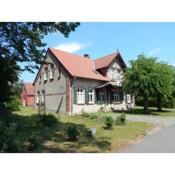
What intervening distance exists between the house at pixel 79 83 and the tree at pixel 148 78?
3.41 m

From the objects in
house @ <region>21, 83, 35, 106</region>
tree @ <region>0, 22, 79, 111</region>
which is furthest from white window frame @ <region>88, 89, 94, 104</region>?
house @ <region>21, 83, 35, 106</region>

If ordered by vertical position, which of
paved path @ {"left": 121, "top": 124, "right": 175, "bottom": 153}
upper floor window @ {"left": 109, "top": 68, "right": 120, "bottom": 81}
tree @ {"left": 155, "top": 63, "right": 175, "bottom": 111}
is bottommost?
paved path @ {"left": 121, "top": 124, "right": 175, "bottom": 153}

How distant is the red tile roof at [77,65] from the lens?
101 feet

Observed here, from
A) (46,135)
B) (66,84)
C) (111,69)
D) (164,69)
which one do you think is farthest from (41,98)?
(46,135)

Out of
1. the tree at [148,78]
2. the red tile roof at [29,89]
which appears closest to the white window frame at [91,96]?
the tree at [148,78]

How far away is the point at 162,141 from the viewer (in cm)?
1304

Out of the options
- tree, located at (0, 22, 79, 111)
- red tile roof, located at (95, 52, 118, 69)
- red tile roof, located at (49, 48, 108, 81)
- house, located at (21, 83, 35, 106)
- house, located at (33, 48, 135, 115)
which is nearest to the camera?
tree, located at (0, 22, 79, 111)

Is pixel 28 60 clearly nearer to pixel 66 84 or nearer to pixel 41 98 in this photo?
pixel 66 84

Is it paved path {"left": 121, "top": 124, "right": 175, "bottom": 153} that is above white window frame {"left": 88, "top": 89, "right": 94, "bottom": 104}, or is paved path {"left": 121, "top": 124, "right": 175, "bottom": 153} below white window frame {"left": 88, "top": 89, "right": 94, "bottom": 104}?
below

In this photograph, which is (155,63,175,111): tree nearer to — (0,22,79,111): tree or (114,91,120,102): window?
(114,91,120,102): window

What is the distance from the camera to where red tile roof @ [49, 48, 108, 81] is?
3070cm

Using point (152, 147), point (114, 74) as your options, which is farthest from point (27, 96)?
point (152, 147)

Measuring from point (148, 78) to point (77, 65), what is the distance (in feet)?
26.4

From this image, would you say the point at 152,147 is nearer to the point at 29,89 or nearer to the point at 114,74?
the point at 114,74
